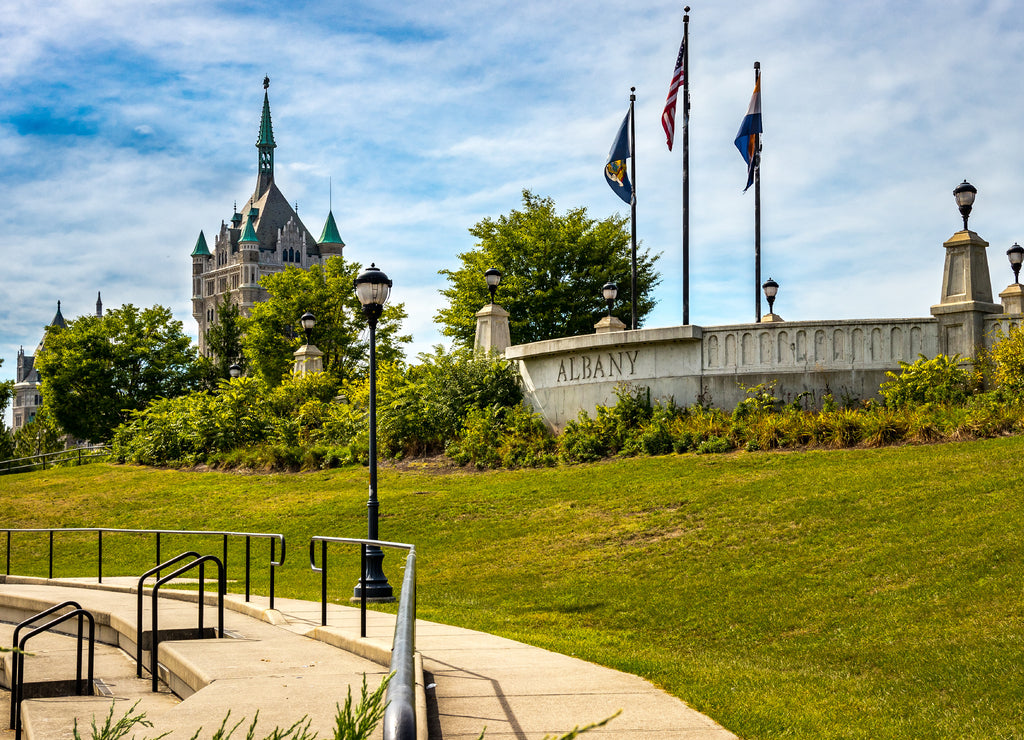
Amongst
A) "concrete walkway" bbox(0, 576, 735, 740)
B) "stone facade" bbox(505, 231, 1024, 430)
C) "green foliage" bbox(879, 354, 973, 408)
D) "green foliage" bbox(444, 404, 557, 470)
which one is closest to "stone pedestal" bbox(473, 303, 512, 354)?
"green foliage" bbox(444, 404, 557, 470)

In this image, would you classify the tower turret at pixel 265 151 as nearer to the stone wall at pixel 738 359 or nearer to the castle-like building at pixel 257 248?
the castle-like building at pixel 257 248

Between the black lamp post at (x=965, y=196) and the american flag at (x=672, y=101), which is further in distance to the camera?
the american flag at (x=672, y=101)

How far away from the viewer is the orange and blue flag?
27688 mm

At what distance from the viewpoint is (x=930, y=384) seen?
62.2ft

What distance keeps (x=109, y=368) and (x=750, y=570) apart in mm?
50141

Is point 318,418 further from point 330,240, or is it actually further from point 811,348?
point 330,240

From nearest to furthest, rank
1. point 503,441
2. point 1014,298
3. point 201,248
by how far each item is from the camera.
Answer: point 503,441, point 1014,298, point 201,248

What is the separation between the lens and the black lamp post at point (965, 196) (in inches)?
773

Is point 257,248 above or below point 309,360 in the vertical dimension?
above

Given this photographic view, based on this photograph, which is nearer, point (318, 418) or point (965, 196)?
point (965, 196)

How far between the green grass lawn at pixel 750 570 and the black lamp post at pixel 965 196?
6.35 m

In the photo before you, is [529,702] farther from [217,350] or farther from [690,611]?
[217,350]

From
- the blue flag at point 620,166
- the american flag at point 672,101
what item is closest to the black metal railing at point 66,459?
the blue flag at point 620,166

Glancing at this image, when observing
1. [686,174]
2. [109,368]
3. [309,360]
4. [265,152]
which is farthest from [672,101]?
[265,152]
